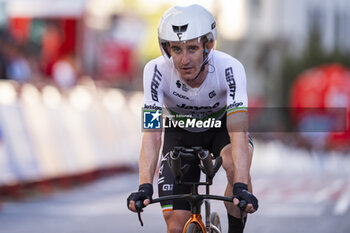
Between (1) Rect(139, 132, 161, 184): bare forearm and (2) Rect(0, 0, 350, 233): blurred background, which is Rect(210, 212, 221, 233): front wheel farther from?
(2) Rect(0, 0, 350, 233): blurred background

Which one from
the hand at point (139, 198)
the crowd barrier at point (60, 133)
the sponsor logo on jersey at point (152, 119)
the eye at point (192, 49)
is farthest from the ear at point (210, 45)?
the crowd barrier at point (60, 133)

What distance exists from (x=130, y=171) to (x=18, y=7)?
22.5 ft

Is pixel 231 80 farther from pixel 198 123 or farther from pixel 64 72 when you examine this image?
pixel 64 72

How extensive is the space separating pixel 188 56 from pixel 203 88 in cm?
56

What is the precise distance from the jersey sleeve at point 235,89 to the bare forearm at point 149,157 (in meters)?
0.49

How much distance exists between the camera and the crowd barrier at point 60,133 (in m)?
13.3

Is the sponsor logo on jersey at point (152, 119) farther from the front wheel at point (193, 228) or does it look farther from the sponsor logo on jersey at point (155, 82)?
the front wheel at point (193, 228)

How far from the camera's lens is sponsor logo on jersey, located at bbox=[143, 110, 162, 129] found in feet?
18.6

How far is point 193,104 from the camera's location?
235 inches

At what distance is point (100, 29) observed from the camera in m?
33.3

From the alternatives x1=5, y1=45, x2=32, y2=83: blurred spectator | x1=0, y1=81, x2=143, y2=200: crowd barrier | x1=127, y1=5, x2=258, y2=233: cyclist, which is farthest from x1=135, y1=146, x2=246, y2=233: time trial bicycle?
x1=5, y1=45, x2=32, y2=83: blurred spectator

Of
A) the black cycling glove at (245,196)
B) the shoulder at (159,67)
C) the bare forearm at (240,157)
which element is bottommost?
the black cycling glove at (245,196)

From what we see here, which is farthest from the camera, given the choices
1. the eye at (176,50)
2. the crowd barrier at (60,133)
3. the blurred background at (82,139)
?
the crowd barrier at (60,133)

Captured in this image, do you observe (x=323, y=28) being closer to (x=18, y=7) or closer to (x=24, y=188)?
(x=18, y=7)
